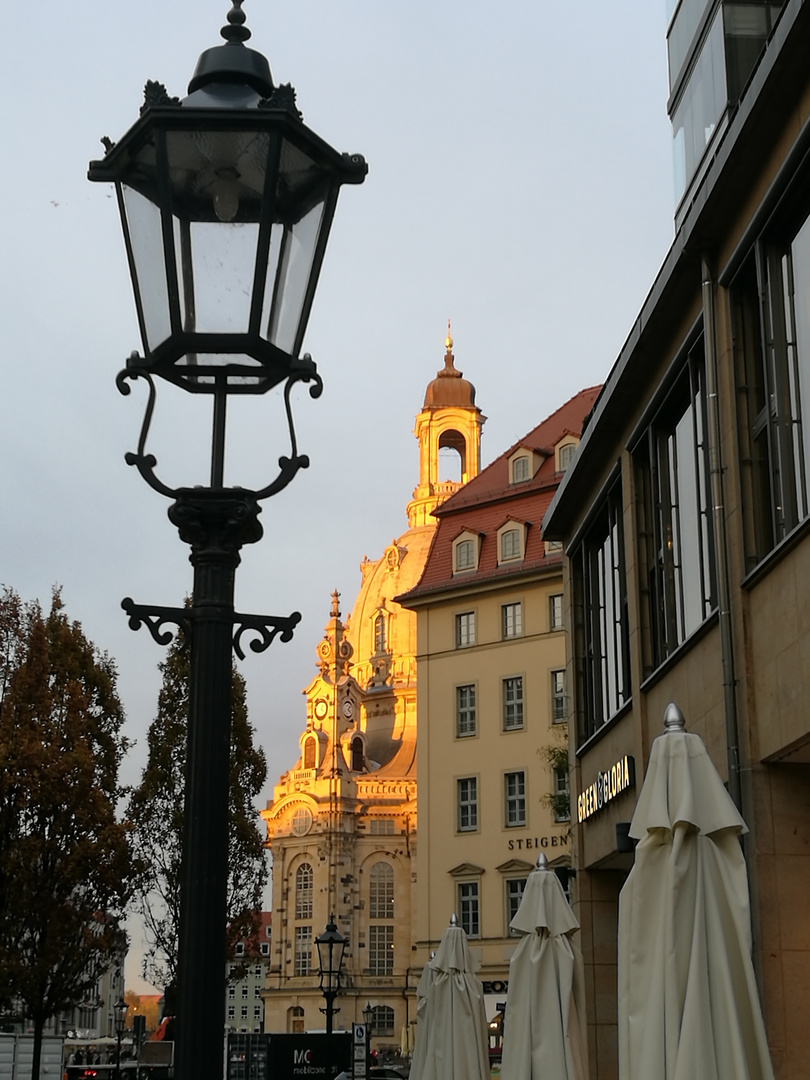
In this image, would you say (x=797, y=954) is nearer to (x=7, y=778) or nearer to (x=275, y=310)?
(x=275, y=310)

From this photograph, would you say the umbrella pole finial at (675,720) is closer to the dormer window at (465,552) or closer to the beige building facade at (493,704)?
the beige building facade at (493,704)

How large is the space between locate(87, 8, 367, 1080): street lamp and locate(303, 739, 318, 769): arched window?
10191 cm

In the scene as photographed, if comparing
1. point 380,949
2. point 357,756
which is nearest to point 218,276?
point 380,949

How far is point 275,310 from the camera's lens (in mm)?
4969

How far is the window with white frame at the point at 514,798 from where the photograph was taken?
5434 centimetres

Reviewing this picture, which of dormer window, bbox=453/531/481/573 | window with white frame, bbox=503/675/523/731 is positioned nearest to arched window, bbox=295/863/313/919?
dormer window, bbox=453/531/481/573

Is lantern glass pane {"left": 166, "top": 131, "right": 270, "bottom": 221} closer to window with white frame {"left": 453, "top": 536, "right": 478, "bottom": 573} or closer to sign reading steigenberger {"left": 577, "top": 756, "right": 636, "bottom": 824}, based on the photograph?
sign reading steigenberger {"left": 577, "top": 756, "right": 636, "bottom": 824}

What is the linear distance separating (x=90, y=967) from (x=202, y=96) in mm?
29983

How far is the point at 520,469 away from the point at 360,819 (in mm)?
50017

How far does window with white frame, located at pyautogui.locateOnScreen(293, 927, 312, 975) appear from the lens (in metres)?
99.2

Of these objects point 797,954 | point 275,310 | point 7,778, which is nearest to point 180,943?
point 275,310

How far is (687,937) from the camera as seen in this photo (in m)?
8.70

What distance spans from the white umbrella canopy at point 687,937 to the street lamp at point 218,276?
455 centimetres

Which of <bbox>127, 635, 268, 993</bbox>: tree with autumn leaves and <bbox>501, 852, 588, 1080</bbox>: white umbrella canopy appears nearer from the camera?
<bbox>501, 852, 588, 1080</bbox>: white umbrella canopy
